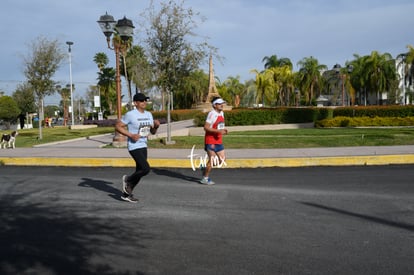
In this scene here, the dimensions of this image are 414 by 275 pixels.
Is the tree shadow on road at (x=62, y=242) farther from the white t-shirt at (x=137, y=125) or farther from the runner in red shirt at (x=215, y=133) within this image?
the runner in red shirt at (x=215, y=133)

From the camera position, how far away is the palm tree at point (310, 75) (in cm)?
6994

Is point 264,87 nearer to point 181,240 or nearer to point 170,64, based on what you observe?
point 170,64

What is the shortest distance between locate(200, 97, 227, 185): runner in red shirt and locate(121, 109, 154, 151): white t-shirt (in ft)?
4.53

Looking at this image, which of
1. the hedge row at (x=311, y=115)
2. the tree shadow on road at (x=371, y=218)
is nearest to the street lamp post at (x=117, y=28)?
the hedge row at (x=311, y=115)

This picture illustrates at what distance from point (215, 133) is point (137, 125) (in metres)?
1.70

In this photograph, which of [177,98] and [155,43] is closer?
[155,43]

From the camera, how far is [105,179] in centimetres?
844

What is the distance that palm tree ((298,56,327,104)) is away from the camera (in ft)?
229

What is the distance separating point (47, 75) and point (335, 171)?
1624 centimetres

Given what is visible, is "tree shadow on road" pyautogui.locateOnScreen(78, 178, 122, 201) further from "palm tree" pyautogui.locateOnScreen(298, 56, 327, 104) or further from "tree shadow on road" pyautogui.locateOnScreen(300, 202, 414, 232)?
"palm tree" pyautogui.locateOnScreen(298, 56, 327, 104)

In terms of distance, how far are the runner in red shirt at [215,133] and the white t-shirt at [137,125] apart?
1.38 metres

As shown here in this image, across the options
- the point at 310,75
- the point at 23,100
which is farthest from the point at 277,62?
the point at 23,100

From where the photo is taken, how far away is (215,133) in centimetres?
716

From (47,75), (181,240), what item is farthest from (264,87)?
(181,240)
